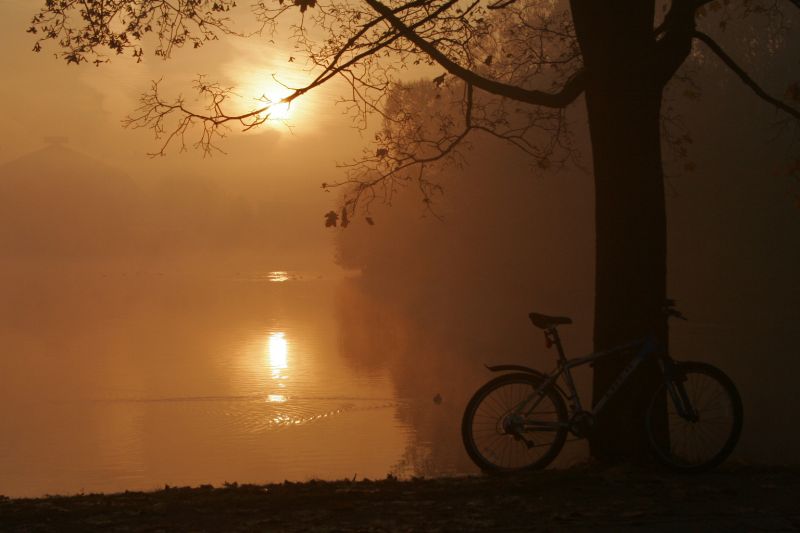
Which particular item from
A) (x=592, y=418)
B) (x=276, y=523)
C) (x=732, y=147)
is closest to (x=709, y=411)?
(x=592, y=418)

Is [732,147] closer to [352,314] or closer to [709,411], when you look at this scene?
[352,314]

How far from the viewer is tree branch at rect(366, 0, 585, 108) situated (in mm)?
8602

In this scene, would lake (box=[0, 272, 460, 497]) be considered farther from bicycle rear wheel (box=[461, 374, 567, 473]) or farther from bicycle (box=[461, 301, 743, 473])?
bicycle (box=[461, 301, 743, 473])

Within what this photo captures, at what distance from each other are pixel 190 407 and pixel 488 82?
1514 cm

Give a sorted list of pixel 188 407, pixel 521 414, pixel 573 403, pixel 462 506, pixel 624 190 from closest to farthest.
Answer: pixel 462 506
pixel 521 414
pixel 573 403
pixel 624 190
pixel 188 407

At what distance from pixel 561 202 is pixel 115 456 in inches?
1320

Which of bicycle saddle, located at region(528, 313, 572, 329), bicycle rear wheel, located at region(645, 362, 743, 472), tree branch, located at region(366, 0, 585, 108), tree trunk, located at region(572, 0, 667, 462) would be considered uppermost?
tree branch, located at region(366, 0, 585, 108)

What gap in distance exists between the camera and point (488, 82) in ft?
28.2

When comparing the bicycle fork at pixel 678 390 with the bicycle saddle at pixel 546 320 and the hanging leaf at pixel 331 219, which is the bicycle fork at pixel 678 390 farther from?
the hanging leaf at pixel 331 219

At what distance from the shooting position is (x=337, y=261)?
282ft

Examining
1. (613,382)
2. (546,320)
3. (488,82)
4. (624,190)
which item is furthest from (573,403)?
(488,82)

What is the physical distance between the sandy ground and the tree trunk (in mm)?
1141

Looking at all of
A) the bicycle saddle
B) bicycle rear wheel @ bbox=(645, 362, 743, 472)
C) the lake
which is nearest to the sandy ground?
bicycle rear wheel @ bbox=(645, 362, 743, 472)

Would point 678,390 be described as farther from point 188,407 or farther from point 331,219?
point 188,407
